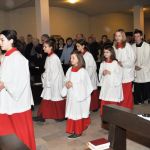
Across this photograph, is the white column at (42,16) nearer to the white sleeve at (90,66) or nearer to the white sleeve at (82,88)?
the white sleeve at (90,66)

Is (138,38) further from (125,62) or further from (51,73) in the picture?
(51,73)

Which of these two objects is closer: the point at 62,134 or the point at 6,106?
the point at 6,106

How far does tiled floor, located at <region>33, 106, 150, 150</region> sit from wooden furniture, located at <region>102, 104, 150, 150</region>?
40.5 inches

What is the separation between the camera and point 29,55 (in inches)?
344

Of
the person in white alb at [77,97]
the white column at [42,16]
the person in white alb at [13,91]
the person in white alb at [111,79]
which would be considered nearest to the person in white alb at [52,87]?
the person in white alb at [77,97]

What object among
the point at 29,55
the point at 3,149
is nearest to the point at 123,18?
the point at 29,55

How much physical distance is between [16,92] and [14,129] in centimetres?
46

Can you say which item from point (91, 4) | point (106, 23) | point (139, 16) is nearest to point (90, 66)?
point (91, 4)

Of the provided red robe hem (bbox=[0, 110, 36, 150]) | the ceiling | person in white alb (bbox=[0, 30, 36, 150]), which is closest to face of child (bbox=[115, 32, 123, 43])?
person in white alb (bbox=[0, 30, 36, 150])

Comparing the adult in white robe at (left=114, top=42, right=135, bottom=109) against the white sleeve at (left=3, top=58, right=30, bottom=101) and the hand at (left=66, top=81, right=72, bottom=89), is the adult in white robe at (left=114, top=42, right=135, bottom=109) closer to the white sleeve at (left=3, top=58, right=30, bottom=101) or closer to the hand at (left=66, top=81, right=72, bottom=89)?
the hand at (left=66, top=81, right=72, bottom=89)

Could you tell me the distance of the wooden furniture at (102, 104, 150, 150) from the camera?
2.74 metres

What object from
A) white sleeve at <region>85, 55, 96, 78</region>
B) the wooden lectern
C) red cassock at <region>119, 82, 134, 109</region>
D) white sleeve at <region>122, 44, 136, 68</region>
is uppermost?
white sleeve at <region>122, 44, 136, 68</region>

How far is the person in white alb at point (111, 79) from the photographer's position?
512 cm

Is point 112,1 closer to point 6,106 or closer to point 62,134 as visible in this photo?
point 62,134
